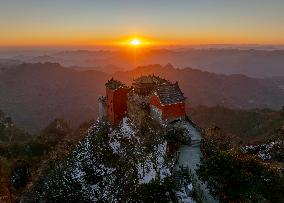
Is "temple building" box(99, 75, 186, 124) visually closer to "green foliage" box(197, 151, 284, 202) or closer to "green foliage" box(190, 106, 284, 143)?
"green foliage" box(197, 151, 284, 202)

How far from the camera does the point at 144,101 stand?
133ft

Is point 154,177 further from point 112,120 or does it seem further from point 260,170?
point 112,120

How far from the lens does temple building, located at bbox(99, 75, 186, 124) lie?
37.3m

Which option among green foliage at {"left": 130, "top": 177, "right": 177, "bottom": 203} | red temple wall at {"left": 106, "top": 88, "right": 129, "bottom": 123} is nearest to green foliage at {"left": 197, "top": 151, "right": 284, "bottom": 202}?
green foliage at {"left": 130, "top": 177, "right": 177, "bottom": 203}

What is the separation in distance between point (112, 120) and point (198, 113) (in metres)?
117

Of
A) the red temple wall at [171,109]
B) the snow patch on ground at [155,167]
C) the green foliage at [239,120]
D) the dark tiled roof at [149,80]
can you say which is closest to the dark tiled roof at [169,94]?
the red temple wall at [171,109]

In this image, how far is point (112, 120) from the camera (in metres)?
43.0

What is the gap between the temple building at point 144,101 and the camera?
1468 inches

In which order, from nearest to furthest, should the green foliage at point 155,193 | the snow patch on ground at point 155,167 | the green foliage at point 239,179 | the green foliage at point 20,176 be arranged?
the green foliage at point 239,179, the green foliage at point 155,193, the snow patch on ground at point 155,167, the green foliage at point 20,176

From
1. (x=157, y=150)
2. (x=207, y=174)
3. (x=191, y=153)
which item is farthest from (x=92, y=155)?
(x=207, y=174)

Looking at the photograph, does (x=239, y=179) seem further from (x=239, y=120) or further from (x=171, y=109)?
(x=239, y=120)

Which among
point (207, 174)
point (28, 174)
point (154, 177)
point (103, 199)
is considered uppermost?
point (207, 174)

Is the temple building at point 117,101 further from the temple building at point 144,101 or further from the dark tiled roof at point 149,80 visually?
the dark tiled roof at point 149,80

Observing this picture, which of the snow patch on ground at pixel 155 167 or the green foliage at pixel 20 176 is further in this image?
the green foliage at pixel 20 176
